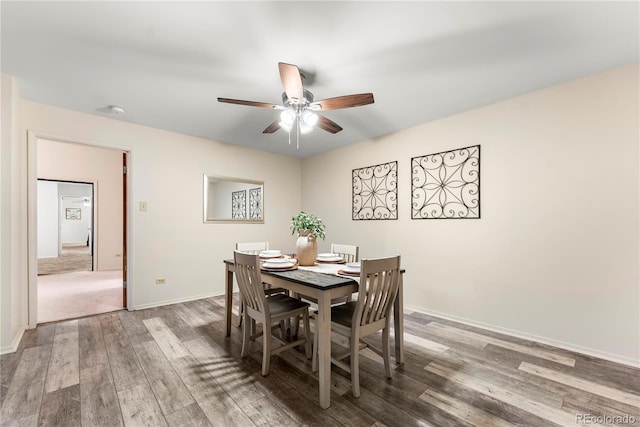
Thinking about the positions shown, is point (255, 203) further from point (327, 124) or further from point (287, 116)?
point (287, 116)

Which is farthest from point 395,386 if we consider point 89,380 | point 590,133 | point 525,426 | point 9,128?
point 9,128

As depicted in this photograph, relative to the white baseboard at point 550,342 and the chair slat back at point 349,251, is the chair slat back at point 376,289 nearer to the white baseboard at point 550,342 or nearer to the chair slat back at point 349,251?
the chair slat back at point 349,251

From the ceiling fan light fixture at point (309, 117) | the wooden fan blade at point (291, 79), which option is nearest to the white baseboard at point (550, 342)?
the ceiling fan light fixture at point (309, 117)

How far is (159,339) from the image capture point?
2566mm

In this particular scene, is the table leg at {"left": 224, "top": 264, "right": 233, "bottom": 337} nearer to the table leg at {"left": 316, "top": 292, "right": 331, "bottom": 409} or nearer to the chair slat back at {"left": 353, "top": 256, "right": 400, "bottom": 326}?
the table leg at {"left": 316, "top": 292, "right": 331, "bottom": 409}

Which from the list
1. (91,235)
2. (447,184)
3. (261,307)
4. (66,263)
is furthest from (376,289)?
(66,263)

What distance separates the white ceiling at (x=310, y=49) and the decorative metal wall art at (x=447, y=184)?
1.89ft

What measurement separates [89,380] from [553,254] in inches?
153

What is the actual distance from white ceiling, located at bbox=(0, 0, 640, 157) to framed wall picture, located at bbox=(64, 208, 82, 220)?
26.6 ft

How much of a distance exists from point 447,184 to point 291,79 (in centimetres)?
220

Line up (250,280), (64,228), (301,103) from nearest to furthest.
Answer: (250,280) < (301,103) < (64,228)

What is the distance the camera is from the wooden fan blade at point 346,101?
6.53 feet

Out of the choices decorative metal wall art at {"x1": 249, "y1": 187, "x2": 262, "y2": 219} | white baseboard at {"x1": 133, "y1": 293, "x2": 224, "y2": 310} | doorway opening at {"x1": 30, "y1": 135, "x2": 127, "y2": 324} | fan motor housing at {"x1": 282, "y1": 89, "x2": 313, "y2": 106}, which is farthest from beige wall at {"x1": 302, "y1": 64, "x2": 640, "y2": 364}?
doorway opening at {"x1": 30, "y1": 135, "x2": 127, "y2": 324}

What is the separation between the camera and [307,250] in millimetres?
2332
